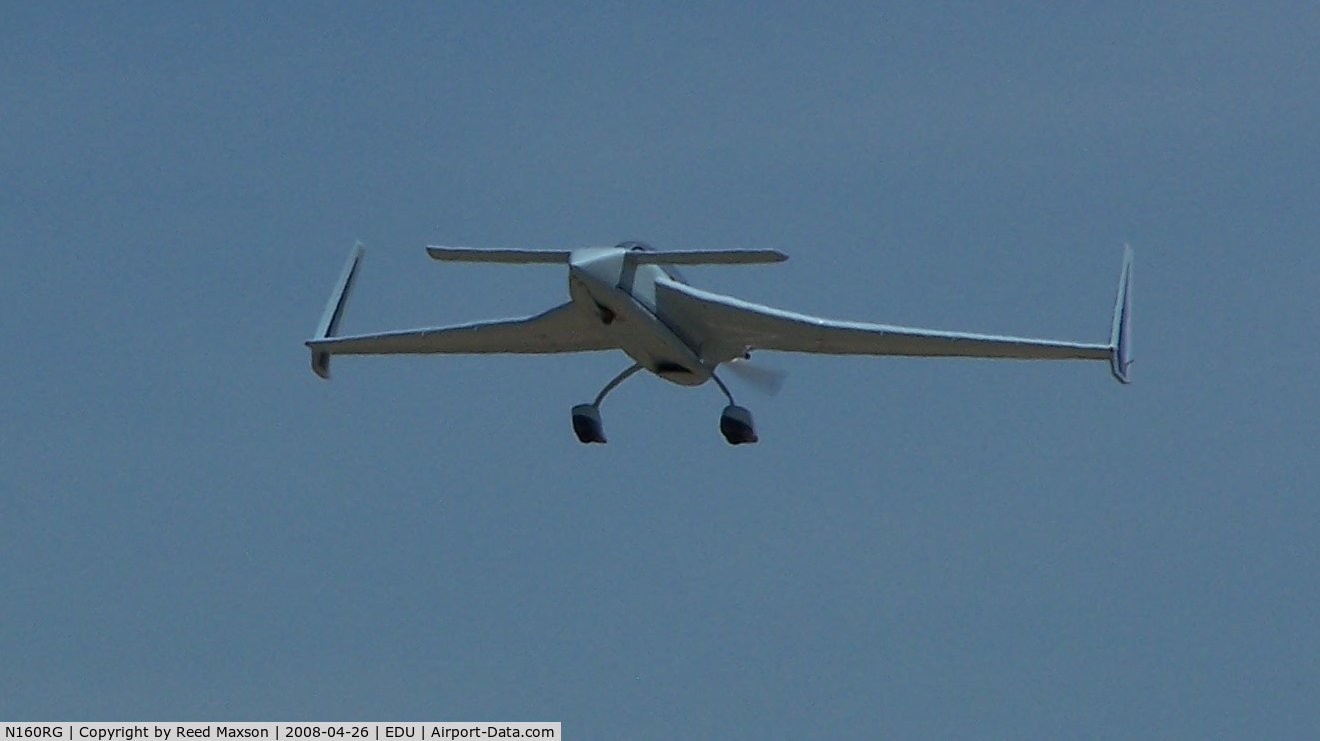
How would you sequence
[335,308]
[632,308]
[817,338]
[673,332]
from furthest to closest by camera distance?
[335,308], [817,338], [673,332], [632,308]

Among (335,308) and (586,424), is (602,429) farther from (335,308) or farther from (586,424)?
(335,308)

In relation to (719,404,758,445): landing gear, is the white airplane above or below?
above

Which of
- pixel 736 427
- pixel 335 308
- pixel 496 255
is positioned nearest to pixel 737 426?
pixel 736 427

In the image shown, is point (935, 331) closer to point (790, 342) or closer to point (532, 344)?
point (790, 342)

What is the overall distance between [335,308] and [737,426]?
12.8 m

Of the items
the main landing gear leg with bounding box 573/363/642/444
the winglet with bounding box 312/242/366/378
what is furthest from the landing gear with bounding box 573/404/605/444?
the winglet with bounding box 312/242/366/378

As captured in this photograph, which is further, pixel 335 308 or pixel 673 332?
pixel 335 308

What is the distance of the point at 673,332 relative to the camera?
59406 mm

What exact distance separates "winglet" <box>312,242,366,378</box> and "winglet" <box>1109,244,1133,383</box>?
18085 mm

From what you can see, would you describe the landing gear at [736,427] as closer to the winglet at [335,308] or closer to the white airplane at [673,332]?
the white airplane at [673,332]

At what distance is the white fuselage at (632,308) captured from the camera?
5750cm

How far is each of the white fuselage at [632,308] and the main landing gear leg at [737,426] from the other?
92 centimetres

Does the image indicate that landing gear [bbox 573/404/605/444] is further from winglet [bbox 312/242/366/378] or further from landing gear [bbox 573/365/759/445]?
winglet [bbox 312/242/366/378]

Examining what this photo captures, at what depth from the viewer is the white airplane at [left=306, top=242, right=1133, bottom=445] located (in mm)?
57750
